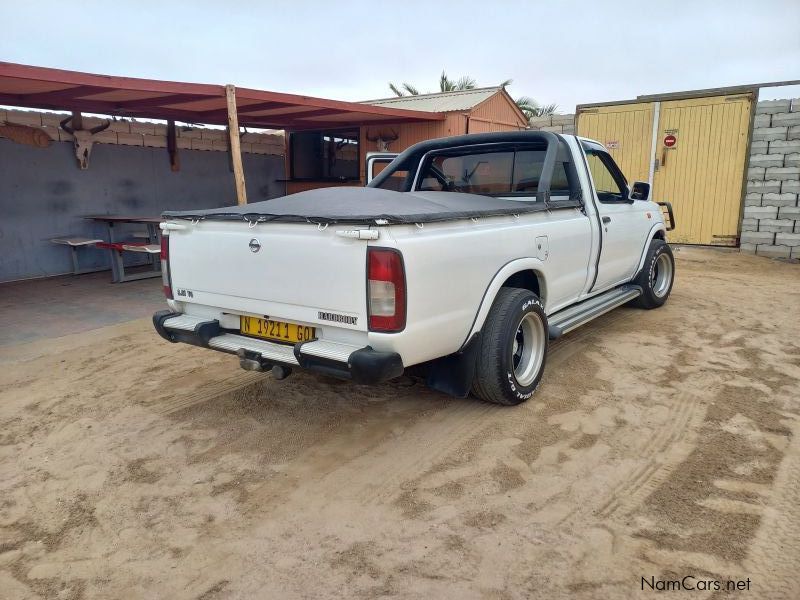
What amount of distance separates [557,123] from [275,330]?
11161 millimetres

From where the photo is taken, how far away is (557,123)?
12930 mm

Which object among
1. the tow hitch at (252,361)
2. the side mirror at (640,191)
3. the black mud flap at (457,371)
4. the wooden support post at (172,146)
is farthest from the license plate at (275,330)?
the wooden support post at (172,146)

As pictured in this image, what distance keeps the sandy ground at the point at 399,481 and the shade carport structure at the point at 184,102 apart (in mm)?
3273

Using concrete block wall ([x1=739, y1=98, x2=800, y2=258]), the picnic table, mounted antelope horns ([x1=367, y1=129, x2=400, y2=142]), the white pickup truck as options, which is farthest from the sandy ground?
mounted antelope horns ([x1=367, y1=129, x2=400, y2=142])

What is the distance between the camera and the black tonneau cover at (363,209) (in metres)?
3.02

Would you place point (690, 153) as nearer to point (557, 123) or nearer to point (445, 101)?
point (557, 123)

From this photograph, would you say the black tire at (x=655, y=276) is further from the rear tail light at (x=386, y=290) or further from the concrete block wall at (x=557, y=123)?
the concrete block wall at (x=557, y=123)

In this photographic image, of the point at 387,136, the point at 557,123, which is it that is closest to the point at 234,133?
the point at 387,136

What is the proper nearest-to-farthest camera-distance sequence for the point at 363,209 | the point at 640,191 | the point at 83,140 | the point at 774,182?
the point at 363,209, the point at 640,191, the point at 83,140, the point at 774,182

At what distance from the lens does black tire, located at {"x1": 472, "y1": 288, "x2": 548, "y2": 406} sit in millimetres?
3629

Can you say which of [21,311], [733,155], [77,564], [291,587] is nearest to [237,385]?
[77,564]

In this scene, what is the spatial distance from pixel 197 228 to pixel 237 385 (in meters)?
1.38

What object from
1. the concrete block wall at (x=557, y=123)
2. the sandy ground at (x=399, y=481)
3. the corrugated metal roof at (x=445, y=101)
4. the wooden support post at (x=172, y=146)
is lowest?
the sandy ground at (x=399, y=481)

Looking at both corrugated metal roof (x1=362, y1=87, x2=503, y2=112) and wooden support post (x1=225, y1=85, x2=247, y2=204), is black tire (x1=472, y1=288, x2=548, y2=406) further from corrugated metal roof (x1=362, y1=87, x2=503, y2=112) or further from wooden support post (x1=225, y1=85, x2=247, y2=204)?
corrugated metal roof (x1=362, y1=87, x2=503, y2=112)
